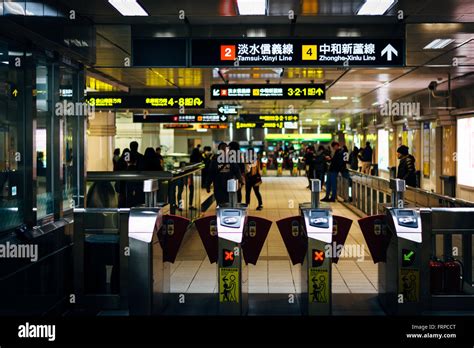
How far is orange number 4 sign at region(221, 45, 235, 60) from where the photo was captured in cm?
802

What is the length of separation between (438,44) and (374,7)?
2932 millimetres

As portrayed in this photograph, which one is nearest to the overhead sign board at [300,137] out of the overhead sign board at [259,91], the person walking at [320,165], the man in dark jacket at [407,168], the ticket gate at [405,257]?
the person walking at [320,165]

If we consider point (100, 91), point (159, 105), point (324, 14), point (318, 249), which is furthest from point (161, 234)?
point (100, 91)

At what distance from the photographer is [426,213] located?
20.0ft

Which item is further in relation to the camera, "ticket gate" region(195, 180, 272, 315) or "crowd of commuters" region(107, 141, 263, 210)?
"crowd of commuters" region(107, 141, 263, 210)

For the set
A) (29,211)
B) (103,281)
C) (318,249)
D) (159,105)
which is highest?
(159,105)

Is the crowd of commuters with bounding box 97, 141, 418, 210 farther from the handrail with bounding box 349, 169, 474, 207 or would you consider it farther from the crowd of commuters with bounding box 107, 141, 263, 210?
the handrail with bounding box 349, 169, 474, 207

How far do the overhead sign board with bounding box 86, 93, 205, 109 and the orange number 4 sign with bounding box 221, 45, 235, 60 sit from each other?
622 cm

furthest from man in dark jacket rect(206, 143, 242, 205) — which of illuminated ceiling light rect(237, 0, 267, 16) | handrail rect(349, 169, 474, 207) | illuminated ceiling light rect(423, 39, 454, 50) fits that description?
illuminated ceiling light rect(237, 0, 267, 16)

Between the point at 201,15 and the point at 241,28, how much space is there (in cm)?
116

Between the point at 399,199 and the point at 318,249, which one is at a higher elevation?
the point at 399,199

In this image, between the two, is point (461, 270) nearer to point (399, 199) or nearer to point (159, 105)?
point (399, 199)

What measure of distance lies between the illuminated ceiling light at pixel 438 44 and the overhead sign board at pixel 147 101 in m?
5.61

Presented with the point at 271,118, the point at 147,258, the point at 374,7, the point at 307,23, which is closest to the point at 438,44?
the point at 307,23
